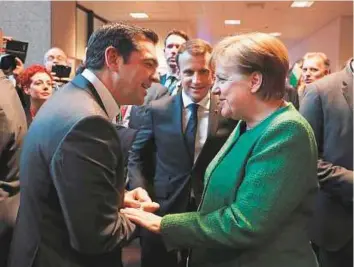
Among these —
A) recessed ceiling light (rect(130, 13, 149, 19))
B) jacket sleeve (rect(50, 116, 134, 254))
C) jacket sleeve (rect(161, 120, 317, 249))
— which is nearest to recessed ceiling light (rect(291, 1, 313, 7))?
recessed ceiling light (rect(130, 13, 149, 19))

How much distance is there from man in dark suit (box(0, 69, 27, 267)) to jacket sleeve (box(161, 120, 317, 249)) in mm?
800

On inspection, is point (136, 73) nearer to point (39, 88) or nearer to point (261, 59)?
point (261, 59)

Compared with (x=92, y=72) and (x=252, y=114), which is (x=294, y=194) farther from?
(x=92, y=72)

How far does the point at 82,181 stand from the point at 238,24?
412 inches

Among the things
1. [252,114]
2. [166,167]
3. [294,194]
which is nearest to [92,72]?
[252,114]

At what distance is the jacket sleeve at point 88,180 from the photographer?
1105mm

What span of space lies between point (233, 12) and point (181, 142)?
26.1ft

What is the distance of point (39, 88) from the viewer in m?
3.48

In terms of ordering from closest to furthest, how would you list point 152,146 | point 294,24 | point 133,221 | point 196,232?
point 196,232, point 133,221, point 152,146, point 294,24

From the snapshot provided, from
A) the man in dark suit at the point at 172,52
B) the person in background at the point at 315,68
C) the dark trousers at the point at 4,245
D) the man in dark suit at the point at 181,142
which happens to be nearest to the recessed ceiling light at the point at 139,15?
the person in background at the point at 315,68

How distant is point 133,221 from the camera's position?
52.8 inches

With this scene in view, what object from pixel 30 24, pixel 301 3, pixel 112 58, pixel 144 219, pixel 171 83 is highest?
pixel 301 3

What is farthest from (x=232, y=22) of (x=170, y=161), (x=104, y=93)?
(x=104, y=93)

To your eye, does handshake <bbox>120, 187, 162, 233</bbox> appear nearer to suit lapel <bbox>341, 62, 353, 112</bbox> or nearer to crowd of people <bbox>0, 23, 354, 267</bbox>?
crowd of people <bbox>0, 23, 354, 267</bbox>
